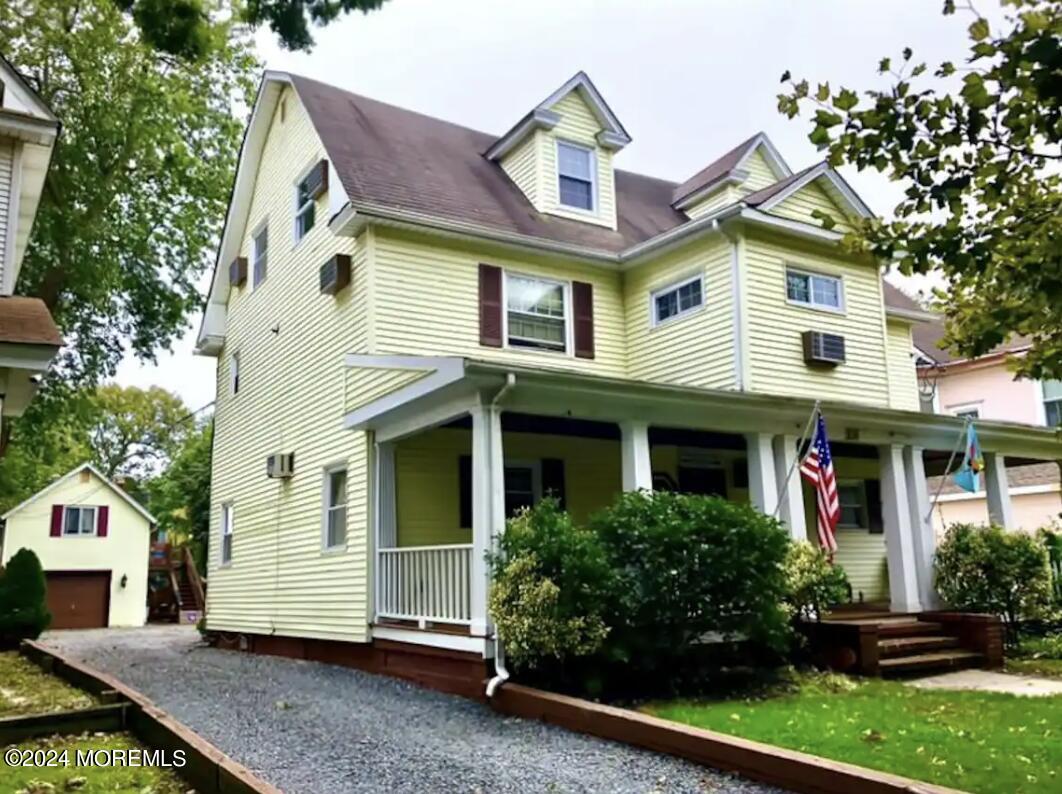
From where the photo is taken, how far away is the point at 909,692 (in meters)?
8.36

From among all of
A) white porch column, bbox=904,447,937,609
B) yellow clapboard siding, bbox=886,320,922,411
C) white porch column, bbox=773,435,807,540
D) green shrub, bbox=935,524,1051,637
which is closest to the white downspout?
white porch column, bbox=773,435,807,540

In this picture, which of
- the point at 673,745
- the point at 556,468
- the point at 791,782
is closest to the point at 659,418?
the point at 556,468

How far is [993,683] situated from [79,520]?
2966cm

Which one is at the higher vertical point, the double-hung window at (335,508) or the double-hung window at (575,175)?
the double-hung window at (575,175)

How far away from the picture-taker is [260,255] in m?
16.1

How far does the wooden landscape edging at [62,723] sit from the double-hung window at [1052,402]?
2023cm

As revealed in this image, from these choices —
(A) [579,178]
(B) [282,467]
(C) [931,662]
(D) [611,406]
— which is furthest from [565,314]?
(C) [931,662]

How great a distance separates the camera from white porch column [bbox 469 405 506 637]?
28.5ft

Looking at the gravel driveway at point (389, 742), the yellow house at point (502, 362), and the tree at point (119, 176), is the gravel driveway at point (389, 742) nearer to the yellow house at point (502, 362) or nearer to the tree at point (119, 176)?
the yellow house at point (502, 362)

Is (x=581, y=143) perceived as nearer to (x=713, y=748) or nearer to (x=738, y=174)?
(x=738, y=174)

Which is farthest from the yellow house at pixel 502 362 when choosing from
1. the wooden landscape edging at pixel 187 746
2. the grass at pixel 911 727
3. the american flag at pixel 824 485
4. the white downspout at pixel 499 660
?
the wooden landscape edging at pixel 187 746

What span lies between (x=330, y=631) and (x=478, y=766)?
6.30 meters

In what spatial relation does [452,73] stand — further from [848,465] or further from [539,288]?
[848,465]

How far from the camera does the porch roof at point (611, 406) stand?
346 inches
